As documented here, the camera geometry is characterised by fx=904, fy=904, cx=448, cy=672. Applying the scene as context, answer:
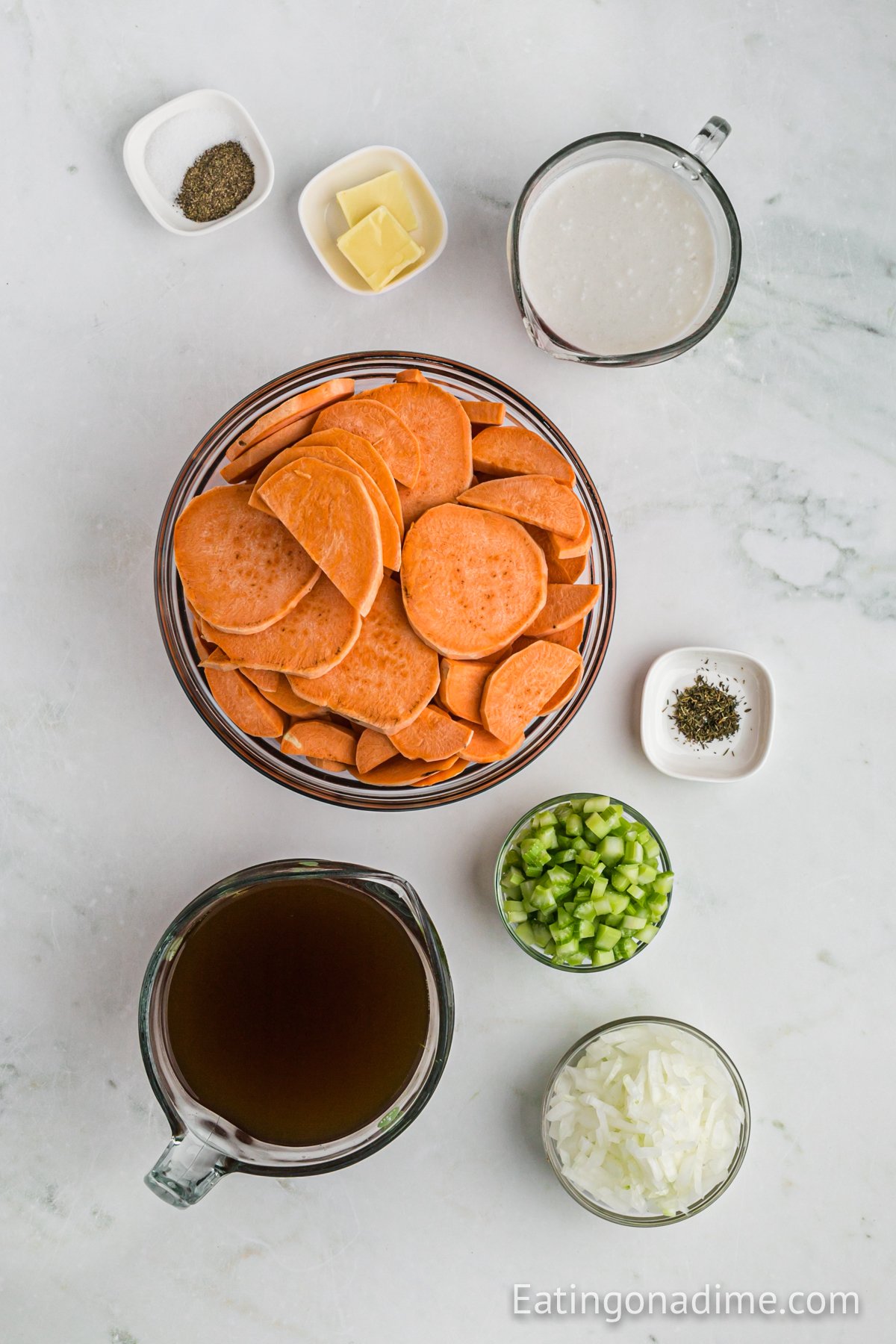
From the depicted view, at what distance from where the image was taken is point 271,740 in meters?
1.27

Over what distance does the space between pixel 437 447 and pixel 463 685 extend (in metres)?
0.31

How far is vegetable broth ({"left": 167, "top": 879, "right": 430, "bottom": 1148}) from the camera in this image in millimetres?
1243

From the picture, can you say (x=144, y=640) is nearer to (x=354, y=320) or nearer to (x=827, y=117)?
(x=354, y=320)

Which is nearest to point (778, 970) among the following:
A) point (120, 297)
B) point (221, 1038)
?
point (221, 1038)

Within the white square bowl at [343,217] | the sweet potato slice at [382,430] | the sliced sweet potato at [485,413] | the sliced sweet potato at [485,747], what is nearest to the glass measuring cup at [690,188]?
the white square bowl at [343,217]

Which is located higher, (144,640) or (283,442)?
(283,442)

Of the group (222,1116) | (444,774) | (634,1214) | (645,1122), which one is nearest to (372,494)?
(444,774)

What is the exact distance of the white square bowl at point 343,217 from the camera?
137cm

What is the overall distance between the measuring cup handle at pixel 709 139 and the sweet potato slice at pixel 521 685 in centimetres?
78

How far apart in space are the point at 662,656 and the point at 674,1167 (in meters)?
0.75

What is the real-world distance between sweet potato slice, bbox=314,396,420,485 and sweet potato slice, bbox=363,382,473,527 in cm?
2

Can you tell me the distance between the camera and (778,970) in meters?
1.48

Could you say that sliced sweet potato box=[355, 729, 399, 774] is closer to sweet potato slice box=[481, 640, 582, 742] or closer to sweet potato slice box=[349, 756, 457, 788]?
sweet potato slice box=[349, 756, 457, 788]

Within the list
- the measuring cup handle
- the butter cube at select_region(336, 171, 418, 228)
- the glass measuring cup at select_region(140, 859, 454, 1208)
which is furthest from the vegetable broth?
the measuring cup handle
